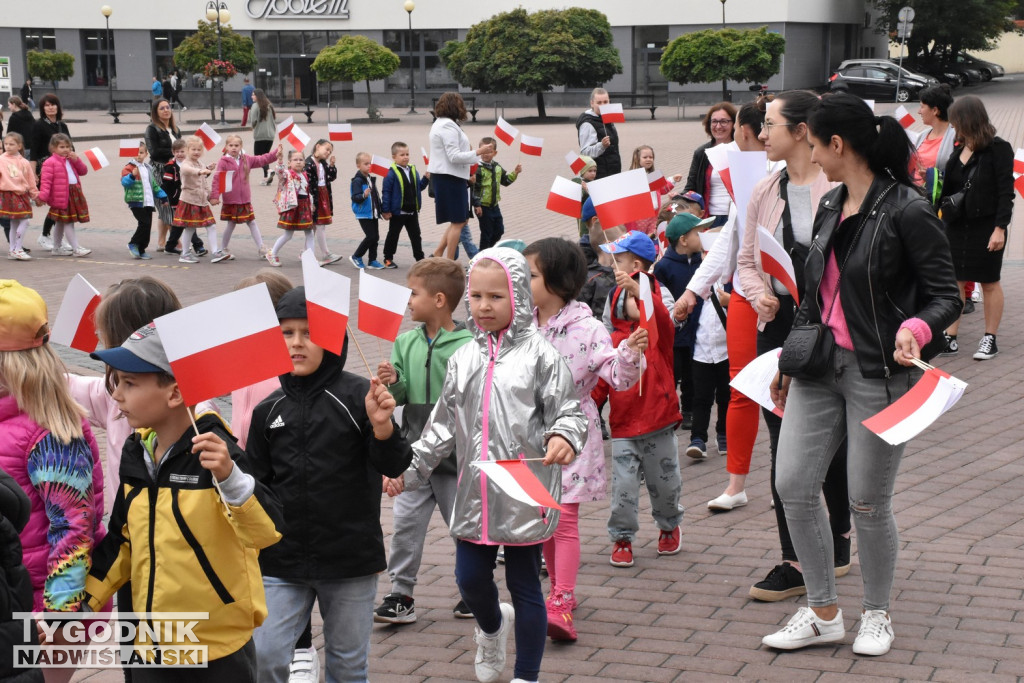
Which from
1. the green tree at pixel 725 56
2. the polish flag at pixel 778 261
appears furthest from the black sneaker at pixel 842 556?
the green tree at pixel 725 56

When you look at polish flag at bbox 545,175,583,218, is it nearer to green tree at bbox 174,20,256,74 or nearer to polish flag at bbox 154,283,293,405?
polish flag at bbox 154,283,293,405

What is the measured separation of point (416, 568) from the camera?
492 cm

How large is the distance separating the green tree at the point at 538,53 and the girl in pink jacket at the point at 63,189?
31.5 metres

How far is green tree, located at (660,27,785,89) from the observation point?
45406mm

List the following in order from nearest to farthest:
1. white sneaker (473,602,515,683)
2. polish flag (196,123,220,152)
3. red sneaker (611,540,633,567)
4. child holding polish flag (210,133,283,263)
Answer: white sneaker (473,602,515,683) → red sneaker (611,540,633,567) → child holding polish flag (210,133,283,263) → polish flag (196,123,220,152)

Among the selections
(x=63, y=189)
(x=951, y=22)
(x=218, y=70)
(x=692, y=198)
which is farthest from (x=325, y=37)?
(x=692, y=198)

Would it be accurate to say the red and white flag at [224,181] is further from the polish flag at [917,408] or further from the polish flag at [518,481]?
the polish flag at [917,408]

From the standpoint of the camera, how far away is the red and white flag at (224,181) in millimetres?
14476

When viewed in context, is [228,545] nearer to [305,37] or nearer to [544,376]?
[544,376]

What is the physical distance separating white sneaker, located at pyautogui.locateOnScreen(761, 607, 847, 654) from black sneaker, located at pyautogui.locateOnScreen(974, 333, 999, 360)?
5612 mm

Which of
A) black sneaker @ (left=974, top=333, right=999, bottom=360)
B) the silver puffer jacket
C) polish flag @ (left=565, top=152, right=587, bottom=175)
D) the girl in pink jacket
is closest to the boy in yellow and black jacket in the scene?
the silver puffer jacket

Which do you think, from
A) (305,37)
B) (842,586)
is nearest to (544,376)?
(842,586)

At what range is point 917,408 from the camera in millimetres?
3729

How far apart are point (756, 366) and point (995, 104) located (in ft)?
139
